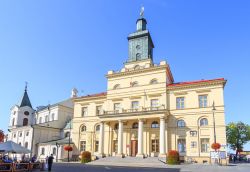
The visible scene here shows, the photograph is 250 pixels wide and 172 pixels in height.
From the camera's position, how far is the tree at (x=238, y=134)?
65750 millimetres

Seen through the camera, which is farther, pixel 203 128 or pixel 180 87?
pixel 180 87

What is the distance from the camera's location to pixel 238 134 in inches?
2621

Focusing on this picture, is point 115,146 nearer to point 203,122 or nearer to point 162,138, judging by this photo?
point 162,138

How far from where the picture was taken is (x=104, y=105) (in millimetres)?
46125

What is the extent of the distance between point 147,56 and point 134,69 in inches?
169

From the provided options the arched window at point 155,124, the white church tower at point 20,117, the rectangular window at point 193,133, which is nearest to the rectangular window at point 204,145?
the rectangular window at point 193,133

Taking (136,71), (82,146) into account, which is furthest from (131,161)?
(136,71)

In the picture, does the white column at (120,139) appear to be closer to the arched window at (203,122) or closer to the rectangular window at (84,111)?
the rectangular window at (84,111)

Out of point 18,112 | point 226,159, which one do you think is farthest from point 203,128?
point 18,112

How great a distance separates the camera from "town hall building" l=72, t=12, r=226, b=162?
36281 millimetres

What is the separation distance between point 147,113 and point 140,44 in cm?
1585

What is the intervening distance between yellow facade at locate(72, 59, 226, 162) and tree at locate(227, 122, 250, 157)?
110 feet

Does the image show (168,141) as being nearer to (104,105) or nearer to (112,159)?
(112,159)

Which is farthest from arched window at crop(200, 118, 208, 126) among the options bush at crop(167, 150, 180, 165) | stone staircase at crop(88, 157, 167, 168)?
stone staircase at crop(88, 157, 167, 168)
